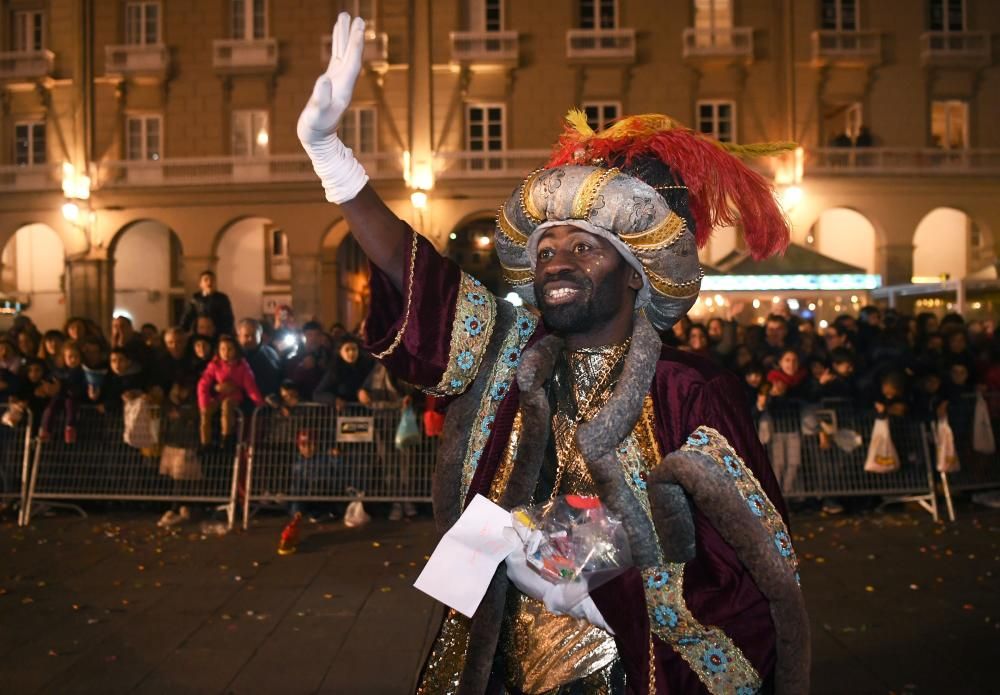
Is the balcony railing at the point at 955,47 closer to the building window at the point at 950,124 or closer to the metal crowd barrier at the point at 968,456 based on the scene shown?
the building window at the point at 950,124

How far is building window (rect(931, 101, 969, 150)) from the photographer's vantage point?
23188 millimetres

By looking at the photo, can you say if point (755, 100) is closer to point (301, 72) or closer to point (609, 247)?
point (301, 72)

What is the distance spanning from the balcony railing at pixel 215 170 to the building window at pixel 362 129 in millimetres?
602

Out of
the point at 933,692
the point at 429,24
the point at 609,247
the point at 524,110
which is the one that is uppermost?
the point at 429,24

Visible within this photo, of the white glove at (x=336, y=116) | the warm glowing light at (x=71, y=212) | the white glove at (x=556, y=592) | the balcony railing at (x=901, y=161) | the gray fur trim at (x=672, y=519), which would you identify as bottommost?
the white glove at (x=556, y=592)

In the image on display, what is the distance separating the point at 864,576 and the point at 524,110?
18.6m

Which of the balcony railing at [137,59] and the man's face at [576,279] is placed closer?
the man's face at [576,279]

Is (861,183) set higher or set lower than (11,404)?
higher

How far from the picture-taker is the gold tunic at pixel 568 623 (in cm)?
231

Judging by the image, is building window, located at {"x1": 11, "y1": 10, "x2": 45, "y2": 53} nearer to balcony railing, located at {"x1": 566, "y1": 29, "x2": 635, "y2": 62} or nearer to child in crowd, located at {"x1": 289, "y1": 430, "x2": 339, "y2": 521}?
balcony railing, located at {"x1": 566, "y1": 29, "x2": 635, "y2": 62}

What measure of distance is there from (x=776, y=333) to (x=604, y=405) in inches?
303

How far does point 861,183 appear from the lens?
73.7ft

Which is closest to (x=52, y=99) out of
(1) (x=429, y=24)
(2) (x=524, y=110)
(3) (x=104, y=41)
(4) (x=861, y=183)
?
(3) (x=104, y=41)

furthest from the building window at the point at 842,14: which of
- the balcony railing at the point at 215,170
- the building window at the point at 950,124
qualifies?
the balcony railing at the point at 215,170
